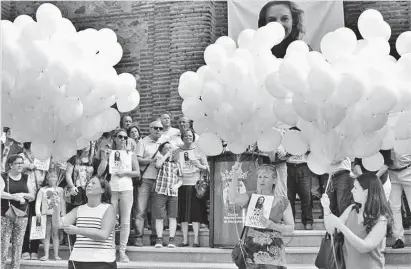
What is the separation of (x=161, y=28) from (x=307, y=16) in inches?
98.5

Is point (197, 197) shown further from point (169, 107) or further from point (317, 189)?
point (169, 107)

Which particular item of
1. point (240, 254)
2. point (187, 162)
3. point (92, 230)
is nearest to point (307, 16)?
point (187, 162)

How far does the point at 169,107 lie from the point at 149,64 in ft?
3.49

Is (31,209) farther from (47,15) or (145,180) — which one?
(47,15)

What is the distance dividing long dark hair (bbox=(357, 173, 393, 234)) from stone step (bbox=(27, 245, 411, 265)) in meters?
2.54

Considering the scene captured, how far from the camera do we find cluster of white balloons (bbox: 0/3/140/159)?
15.5 ft

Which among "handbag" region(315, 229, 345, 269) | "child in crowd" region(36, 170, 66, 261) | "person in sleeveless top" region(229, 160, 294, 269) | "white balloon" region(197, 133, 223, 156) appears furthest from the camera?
"child in crowd" region(36, 170, 66, 261)

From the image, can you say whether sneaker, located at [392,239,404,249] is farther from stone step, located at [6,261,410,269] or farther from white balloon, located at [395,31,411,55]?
white balloon, located at [395,31,411,55]

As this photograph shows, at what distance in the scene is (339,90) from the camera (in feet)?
14.8

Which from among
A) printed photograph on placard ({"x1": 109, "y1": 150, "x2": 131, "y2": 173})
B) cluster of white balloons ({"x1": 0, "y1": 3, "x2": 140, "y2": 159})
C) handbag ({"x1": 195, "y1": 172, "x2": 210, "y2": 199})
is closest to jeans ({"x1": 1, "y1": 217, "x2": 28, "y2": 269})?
printed photograph on placard ({"x1": 109, "y1": 150, "x2": 131, "y2": 173})

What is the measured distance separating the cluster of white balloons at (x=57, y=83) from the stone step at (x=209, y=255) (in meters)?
2.64

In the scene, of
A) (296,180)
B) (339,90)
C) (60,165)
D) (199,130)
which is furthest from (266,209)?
(60,165)

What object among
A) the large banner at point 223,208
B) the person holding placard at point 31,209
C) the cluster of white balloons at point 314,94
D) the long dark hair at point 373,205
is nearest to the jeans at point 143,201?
the large banner at point 223,208

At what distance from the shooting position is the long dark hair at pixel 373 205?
4.69 metres
